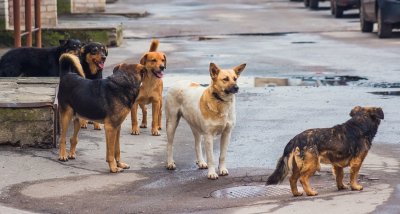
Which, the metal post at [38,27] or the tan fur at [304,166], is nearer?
the tan fur at [304,166]

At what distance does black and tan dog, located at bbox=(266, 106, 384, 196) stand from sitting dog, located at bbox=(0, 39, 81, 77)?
551cm

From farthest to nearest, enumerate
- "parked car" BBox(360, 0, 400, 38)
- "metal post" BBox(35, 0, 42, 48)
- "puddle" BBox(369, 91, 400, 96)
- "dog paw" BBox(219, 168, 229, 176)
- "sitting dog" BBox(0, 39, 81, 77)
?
"parked car" BBox(360, 0, 400, 38) < "metal post" BBox(35, 0, 42, 48) < "puddle" BBox(369, 91, 400, 96) < "sitting dog" BBox(0, 39, 81, 77) < "dog paw" BBox(219, 168, 229, 176)

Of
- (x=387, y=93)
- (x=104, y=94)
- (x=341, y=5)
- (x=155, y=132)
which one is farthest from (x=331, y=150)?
(x=341, y=5)

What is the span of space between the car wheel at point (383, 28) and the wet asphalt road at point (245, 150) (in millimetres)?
427

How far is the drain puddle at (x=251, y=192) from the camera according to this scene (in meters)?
9.20

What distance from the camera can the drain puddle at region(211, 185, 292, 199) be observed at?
9.20 meters

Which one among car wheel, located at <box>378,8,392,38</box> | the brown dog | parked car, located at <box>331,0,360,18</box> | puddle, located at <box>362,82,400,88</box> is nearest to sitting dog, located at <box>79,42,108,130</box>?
the brown dog

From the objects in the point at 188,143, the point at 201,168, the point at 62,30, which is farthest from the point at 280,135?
the point at 62,30

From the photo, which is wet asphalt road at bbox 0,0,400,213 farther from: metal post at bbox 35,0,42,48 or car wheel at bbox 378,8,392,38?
metal post at bbox 35,0,42,48

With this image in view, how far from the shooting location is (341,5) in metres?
33.1

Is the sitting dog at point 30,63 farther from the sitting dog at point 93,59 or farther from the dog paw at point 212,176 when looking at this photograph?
the dog paw at point 212,176

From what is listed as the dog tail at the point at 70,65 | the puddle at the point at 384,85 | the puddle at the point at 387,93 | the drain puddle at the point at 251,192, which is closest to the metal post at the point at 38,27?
the puddle at the point at 384,85

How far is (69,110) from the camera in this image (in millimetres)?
10742

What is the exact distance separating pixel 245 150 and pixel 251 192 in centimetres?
206
